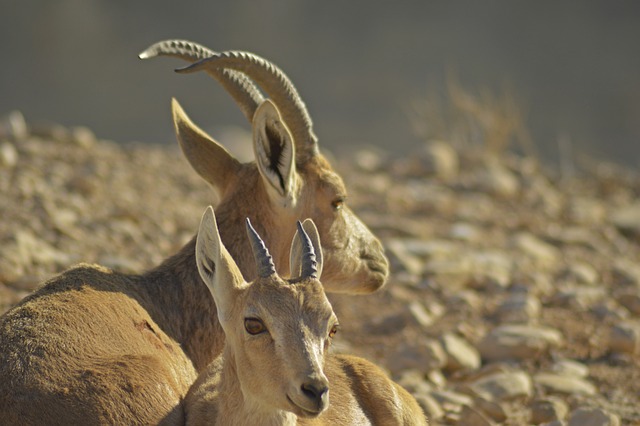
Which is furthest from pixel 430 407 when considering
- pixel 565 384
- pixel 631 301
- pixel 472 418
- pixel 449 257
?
pixel 449 257

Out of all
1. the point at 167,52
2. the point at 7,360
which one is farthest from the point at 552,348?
the point at 7,360

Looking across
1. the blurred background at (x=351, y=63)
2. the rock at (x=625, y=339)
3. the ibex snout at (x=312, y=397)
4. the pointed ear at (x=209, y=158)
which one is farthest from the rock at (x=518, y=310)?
the blurred background at (x=351, y=63)

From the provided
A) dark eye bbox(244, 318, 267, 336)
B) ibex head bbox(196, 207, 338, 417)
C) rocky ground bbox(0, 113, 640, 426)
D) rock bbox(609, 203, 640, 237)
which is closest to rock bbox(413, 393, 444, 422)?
rocky ground bbox(0, 113, 640, 426)

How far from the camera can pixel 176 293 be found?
6934 millimetres

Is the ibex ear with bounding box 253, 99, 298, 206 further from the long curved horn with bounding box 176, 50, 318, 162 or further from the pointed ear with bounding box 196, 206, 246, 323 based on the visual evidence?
the pointed ear with bounding box 196, 206, 246, 323

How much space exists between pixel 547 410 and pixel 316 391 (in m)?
3.27

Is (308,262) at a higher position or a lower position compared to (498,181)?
lower

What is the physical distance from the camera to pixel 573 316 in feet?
34.2

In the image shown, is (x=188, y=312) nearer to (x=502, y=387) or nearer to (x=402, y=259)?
(x=502, y=387)

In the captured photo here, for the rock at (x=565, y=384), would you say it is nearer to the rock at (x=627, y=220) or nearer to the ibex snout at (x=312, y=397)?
the ibex snout at (x=312, y=397)

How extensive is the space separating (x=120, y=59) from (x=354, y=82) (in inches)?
267

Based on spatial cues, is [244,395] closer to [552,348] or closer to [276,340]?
[276,340]

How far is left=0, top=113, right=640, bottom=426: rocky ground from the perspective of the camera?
8484 mm

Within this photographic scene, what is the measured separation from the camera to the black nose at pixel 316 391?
489 centimetres
